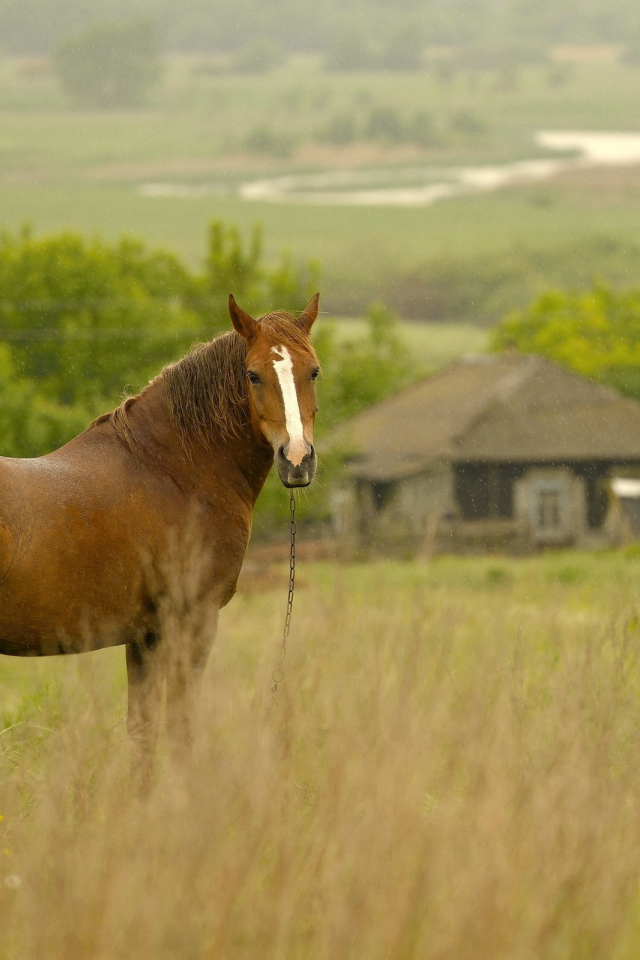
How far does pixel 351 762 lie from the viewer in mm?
3719

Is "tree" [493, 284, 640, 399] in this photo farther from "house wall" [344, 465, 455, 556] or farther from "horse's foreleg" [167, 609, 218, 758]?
"horse's foreleg" [167, 609, 218, 758]

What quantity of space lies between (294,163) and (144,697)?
435 ft

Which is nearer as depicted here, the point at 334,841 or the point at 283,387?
the point at 334,841

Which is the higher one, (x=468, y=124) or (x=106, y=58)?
(x=106, y=58)

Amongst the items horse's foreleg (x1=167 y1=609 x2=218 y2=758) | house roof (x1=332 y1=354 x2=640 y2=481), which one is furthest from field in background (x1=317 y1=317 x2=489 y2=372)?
horse's foreleg (x1=167 y1=609 x2=218 y2=758)

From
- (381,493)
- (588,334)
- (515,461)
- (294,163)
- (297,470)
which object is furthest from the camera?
(294,163)

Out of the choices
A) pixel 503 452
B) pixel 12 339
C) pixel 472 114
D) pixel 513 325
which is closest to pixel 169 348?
pixel 12 339

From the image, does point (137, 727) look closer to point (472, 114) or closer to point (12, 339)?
point (12, 339)

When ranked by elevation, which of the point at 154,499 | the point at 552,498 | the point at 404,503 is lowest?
the point at 404,503

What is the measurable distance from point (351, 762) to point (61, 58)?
426ft

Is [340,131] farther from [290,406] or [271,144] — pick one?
[290,406]

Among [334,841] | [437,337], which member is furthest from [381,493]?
[437,337]

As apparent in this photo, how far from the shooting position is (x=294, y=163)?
5236 inches

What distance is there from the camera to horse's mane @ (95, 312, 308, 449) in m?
5.66
